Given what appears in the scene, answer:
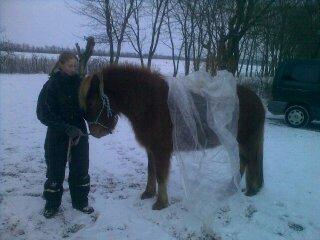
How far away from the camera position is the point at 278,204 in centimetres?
467

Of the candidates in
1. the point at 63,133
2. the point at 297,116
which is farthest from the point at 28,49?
the point at 63,133

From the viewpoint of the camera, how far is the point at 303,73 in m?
10.0

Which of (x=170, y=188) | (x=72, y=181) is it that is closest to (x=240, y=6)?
(x=170, y=188)

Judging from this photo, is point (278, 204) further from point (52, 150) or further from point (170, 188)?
point (52, 150)

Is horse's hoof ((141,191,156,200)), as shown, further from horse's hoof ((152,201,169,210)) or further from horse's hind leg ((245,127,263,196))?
horse's hind leg ((245,127,263,196))

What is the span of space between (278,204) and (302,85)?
6400 millimetres

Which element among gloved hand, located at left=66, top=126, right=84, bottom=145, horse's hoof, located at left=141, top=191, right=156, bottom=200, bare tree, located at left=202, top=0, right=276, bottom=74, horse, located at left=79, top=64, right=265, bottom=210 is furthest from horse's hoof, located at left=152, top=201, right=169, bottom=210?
bare tree, located at left=202, top=0, right=276, bottom=74

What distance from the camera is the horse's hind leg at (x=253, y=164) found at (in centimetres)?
493

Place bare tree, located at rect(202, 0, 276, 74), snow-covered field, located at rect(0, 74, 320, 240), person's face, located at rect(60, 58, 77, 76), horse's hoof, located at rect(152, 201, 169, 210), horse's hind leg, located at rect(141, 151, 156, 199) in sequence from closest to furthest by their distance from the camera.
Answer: snow-covered field, located at rect(0, 74, 320, 240) → person's face, located at rect(60, 58, 77, 76) → horse's hoof, located at rect(152, 201, 169, 210) → horse's hind leg, located at rect(141, 151, 156, 199) → bare tree, located at rect(202, 0, 276, 74)

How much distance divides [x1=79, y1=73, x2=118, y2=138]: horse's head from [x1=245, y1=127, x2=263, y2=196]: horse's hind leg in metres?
2.06

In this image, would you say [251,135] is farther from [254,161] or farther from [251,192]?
[251,192]

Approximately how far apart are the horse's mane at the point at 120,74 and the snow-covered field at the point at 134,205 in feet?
3.31

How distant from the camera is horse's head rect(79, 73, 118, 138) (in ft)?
13.2

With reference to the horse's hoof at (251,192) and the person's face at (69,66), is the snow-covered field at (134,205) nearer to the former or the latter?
the horse's hoof at (251,192)
